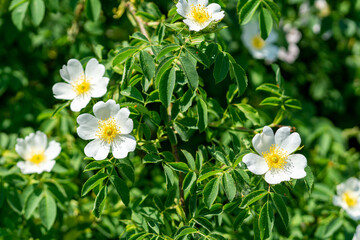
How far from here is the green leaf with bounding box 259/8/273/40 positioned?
1.77 metres

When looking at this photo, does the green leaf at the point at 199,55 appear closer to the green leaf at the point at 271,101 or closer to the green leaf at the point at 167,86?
the green leaf at the point at 167,86

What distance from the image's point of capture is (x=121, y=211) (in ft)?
6.91

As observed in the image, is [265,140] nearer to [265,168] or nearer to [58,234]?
[265,168]

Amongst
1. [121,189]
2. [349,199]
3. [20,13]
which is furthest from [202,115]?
[20,13]

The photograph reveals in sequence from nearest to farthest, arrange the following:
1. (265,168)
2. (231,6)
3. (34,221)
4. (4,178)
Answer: (265,168) < (4,178) < (34,221) < (231,6)

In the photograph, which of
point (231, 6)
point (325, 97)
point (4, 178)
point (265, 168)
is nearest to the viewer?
point (265, 168)

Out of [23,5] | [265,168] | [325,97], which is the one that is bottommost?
[325,97]

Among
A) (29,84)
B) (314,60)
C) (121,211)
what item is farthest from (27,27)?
(314,60)

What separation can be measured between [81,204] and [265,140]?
1.17 m

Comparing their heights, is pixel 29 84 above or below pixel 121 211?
above

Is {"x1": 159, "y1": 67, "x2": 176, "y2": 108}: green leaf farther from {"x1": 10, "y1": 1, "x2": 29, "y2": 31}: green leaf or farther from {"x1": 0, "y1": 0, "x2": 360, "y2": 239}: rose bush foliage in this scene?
{"x1": 10, "y1": 1, "x2": 29, "y2": 31}: green leaf

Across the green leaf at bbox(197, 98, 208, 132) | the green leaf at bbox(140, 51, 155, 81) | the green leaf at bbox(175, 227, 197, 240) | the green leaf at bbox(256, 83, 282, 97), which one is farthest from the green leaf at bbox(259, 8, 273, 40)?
the green leaf at bbox(175, 227, 197, 240)

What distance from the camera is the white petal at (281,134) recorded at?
156 centimetres

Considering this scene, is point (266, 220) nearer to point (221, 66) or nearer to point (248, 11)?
point (221, 66)
